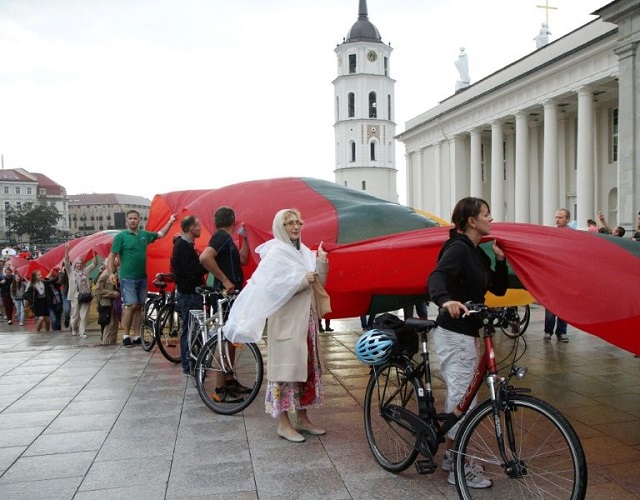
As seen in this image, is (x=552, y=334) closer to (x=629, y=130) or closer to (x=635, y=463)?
(x=635, y=463)

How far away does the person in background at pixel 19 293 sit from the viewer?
52.9ft

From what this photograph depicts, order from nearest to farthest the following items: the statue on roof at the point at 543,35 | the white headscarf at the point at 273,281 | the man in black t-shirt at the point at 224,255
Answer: the white headscarf at the point at 273,281
the man in black t-shirt at the point at 224,255
the statue on roof at the point at 543,35

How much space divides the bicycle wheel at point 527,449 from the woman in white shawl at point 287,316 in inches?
68.8

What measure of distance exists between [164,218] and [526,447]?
8055 mm

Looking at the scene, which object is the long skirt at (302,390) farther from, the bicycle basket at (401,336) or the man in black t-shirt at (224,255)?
the man in black t-shirt at (224,255)

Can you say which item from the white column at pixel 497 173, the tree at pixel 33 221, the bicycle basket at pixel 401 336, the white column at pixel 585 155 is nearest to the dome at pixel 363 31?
the white column at pixel 497 173

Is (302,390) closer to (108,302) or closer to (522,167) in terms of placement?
(108,302)

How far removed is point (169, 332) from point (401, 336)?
215 inches

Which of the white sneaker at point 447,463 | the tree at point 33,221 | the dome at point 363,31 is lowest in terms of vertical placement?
the white sneaker at point 447,463

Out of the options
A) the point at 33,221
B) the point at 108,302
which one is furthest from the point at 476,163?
the point at 33,221

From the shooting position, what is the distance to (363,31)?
76.5m

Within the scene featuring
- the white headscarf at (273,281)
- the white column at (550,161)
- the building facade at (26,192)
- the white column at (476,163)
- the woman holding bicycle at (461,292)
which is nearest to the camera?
the woman holding bicycle at (461,292)

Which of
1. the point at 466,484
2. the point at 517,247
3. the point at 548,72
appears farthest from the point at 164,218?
the point at 548,72

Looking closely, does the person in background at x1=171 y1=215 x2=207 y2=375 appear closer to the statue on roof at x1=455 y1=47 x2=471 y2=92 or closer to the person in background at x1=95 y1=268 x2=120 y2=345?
the person in background at x1=95 y1=268 x2=120 y2=345
